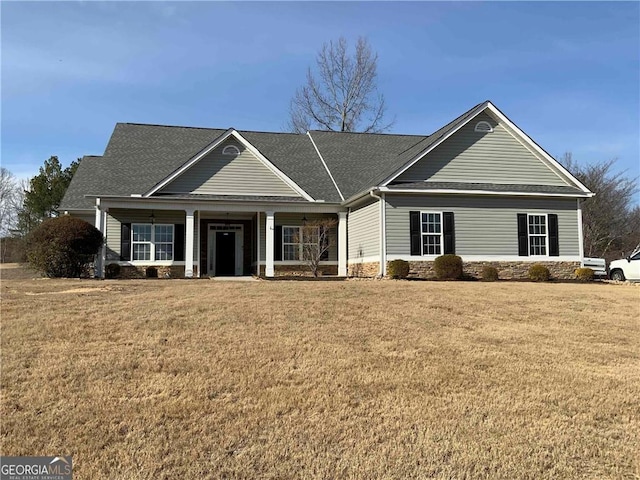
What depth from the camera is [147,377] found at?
263 inches

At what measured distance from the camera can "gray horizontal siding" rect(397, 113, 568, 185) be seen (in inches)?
762

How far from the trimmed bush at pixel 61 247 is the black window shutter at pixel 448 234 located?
37.4ft

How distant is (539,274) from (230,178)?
1127cm

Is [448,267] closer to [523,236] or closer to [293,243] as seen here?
[523,236]

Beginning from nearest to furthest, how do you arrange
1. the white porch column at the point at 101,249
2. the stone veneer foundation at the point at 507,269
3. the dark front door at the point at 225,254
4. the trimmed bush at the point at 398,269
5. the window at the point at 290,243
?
the trimmed bush at the point at 398,269
the stone veneer foundation at the point at 507,269
the white porch column at the point at 101,249
the window at the point at 290,243
the dark front door at the point at 225,254

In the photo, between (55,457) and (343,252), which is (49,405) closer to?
(55,457)

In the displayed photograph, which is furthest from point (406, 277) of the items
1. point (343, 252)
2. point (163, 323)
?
point (163, 323)

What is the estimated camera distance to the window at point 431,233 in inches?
743

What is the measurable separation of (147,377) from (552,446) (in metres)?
4.46

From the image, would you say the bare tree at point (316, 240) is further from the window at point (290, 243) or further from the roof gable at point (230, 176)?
the roof gable at point (230, 176)

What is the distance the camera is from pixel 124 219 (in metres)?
20.7

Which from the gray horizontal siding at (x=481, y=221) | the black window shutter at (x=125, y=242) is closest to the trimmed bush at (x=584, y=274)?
the gray horizontal siding at (x=481, y=221)

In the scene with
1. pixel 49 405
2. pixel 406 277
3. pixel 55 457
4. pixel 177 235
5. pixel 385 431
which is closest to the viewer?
pixel 55 457

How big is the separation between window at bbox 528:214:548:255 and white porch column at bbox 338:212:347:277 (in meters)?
6.60
